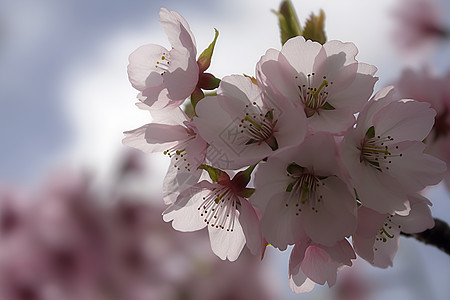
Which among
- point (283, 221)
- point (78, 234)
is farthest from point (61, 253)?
point (283, 221)

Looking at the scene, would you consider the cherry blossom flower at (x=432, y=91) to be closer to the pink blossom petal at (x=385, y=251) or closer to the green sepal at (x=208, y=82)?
the pink blossom petal at (x=385, y=251)

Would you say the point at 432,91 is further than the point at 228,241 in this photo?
Yes

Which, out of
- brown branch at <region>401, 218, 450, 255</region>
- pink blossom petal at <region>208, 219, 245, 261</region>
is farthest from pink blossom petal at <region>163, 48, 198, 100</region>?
brown branch at <region>401, 218, 450, 255</region>

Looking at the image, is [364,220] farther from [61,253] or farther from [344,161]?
[61,253]

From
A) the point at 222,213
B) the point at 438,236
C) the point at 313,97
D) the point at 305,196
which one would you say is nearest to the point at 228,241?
the point at 222,213

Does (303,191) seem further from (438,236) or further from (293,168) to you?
(438,236)

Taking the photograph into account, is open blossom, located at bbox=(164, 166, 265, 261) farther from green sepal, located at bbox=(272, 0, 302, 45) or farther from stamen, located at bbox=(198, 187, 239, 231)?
green sepal, located at bbox=(272, 0, 302, 45)

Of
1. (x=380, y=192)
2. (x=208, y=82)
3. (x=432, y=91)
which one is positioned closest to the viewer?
(x=380, y=192)
